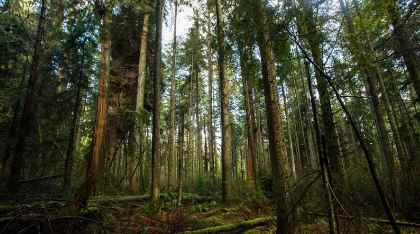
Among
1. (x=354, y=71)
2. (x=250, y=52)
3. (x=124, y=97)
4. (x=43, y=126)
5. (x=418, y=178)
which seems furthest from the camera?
(x=124, y=97)

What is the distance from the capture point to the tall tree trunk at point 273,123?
3.07m

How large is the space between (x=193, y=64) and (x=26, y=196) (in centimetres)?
1301

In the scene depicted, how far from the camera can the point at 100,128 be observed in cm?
486

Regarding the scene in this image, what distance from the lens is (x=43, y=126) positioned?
7.20 meters

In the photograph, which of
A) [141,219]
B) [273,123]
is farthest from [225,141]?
[273,123]

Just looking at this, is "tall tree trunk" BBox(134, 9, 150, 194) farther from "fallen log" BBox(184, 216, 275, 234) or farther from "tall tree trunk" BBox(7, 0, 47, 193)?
"fallen log" BBox(184, 216, 275, 234)

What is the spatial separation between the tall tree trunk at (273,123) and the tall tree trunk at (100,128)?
10.6 ft

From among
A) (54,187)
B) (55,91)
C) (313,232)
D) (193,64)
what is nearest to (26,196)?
(54,187)

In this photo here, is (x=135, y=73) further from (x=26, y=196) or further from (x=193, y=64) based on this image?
(x=26, y=196)

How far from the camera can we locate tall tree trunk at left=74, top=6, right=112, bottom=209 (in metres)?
4.18

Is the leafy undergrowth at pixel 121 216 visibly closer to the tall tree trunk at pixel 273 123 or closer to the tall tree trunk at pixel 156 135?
the tall tree trunk at pixel 156 135

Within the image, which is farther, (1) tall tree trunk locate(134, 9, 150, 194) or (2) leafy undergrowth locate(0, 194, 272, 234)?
(1) tall tree trunk locate(134, 9, 150, 194)

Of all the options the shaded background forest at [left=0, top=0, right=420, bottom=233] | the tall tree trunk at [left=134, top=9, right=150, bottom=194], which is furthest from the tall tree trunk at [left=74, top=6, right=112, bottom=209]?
the tall tree trunk at [left=134, top=9, right=150, bottom=194]

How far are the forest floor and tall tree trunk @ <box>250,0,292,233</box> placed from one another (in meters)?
0.35
